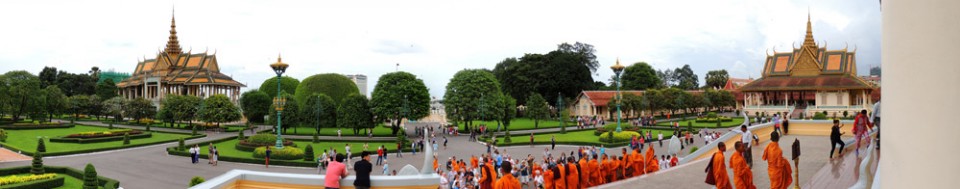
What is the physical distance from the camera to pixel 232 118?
4938 centimetres

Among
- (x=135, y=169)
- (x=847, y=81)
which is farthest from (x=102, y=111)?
(x=847, y=81)

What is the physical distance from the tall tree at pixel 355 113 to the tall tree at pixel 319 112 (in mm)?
3045

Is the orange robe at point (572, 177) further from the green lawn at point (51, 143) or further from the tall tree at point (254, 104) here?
the tall tree at point (254, 104)

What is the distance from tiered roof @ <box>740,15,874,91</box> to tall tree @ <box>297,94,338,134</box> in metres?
42.1

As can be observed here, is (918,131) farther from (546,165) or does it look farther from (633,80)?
(633,80)

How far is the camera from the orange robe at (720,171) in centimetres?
967

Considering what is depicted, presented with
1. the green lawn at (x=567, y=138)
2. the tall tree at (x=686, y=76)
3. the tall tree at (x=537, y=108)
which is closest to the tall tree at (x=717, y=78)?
the tall tree at (x=686, y=76)

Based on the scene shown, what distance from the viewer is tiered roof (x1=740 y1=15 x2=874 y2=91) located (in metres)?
54.8

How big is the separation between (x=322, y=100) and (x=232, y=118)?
28.5 feet

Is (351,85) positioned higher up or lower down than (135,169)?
higher up

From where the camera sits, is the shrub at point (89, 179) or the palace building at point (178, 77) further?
the palace building at point (178, 77)

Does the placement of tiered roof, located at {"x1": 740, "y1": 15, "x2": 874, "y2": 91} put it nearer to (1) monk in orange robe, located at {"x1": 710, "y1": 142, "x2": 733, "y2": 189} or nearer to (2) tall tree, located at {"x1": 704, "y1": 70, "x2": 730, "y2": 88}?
(2) tall tree, located at {"x1": 704, "y1": 70, "x2": 730, "y2": 88}

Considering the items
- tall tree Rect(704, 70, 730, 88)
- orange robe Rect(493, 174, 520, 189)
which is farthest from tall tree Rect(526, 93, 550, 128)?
tall tree Rect(704, 70, 730, 88)

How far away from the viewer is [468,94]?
Result: 46219 mm
